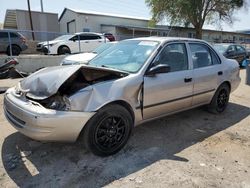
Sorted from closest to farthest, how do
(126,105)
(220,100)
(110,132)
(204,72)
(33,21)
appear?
(110,132), (126,105), (204,72), (220,100), (33,21)

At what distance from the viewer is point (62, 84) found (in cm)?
305

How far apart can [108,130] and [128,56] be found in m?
1.37

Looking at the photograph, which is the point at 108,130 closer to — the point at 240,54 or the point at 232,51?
the point at 232,51

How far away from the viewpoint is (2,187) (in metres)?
2.64

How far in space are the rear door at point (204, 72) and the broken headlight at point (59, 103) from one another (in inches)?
95.8

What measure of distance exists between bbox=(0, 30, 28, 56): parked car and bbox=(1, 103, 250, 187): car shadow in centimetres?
1050

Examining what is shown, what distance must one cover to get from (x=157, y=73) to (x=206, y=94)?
1574 millimetres

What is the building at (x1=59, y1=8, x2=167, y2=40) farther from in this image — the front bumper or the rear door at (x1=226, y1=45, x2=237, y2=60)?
the front bumper

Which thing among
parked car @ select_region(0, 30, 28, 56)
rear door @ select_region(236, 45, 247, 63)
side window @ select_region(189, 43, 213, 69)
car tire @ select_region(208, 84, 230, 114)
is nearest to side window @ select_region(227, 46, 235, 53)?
rear door @ select_region(236, 45, 247, 63)

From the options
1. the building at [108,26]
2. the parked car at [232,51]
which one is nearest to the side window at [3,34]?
the parked car at [232,51]

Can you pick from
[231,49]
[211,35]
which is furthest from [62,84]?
[211,35]

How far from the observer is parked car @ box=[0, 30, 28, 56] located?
12.7 m

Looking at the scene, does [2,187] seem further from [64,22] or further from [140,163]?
[64,22]

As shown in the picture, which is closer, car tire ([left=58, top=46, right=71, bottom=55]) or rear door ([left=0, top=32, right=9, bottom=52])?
rear door ([left=0, top=32, right=9, bottom=52])
